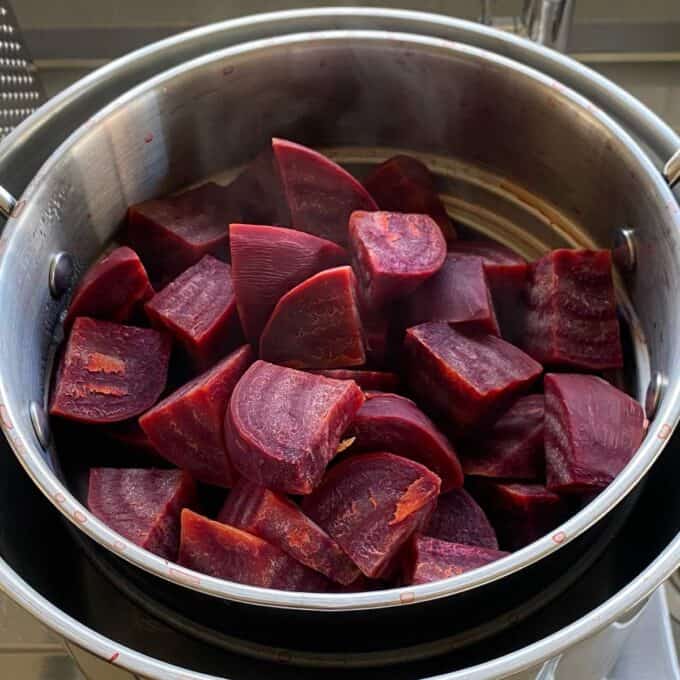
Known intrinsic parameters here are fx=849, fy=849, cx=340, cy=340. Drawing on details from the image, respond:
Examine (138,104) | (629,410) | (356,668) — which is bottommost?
(356,668)

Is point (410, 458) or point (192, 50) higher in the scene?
point (192, 50)

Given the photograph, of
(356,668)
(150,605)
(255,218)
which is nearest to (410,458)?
(356,668)

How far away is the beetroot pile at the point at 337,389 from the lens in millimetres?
1165

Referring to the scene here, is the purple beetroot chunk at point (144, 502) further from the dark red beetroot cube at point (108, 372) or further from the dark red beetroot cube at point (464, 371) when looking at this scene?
the dark red beetroot cube at point (464, 371)

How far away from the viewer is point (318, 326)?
4.38 feet

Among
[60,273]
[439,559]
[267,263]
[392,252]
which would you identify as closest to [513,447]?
[439,559]

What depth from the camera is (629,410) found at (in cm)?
126

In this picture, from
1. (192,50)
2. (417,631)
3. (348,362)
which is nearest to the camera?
(417,631)

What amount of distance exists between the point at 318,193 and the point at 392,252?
211 millimetres

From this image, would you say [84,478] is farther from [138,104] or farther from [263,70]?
[263,70]

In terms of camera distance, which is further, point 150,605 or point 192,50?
point 192,50

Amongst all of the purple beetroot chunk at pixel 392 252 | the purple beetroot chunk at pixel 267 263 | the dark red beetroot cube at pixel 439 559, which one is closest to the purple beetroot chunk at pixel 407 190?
the purple beetroot chunk at pixel 392 252

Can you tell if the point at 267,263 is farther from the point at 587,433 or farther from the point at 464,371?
the point at 587,433

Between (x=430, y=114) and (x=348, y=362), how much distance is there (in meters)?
0.59
